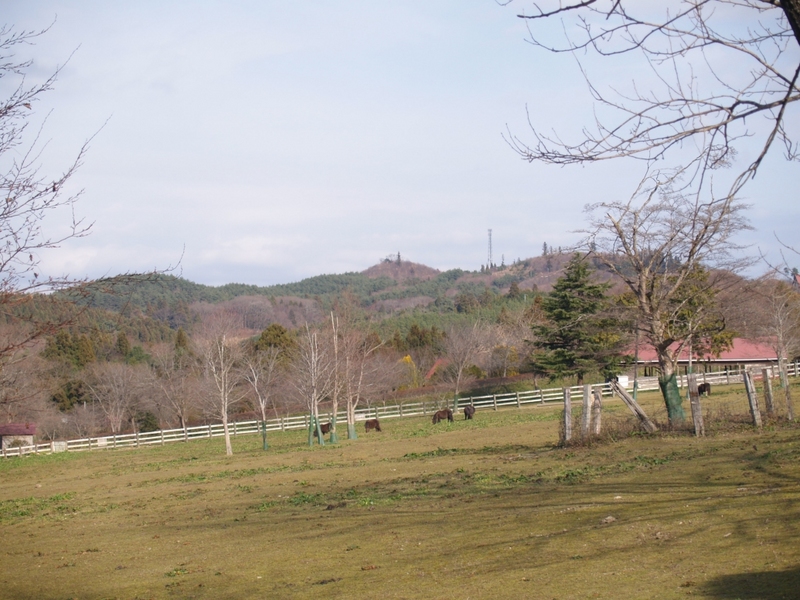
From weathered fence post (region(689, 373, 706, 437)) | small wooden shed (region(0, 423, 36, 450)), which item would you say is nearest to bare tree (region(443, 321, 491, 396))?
small wooden shed (region(0, 423, 36, 450))

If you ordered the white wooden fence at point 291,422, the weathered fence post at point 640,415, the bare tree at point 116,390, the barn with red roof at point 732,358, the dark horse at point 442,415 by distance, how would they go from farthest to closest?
the bare tree at point 116,390 → the barn with red roof at point 732,358 → the white wooden fence at point 291,422 → the dark horse at point 442,415 → the weathered fence post at point 640,415

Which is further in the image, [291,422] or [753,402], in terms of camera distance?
[291,422]

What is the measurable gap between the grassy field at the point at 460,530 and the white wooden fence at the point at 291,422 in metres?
30.4

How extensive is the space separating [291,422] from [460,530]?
144 feet

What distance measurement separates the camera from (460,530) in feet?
35.6

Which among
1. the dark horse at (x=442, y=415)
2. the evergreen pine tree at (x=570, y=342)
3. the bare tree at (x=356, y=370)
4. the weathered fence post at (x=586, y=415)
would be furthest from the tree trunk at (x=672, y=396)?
the evergreen pine tree at (x=570, y=342)

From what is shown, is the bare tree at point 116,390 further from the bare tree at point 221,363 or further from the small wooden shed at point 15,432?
the bare tree at point 221,363

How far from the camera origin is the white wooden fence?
5009 centimetres

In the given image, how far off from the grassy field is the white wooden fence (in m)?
30.4

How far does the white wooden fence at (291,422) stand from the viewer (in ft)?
164

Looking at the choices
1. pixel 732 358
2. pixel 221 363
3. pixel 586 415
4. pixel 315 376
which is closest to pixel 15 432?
pixel 221 363

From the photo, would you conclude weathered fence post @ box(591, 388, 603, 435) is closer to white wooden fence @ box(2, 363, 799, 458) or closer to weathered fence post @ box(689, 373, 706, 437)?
weathered fence post @ box(689, 373, 706, 437)

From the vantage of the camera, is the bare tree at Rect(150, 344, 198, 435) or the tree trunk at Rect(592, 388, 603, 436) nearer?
the tree trunk at Rect(592, 388, 603, 436)

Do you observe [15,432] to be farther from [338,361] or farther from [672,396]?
[672,396]
